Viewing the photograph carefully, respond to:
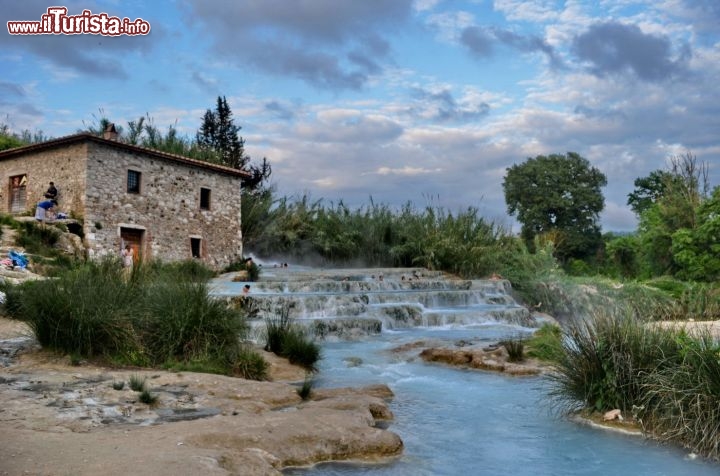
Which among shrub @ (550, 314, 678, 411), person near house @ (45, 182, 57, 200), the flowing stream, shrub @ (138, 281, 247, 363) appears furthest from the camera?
person near house @ (45, 182, 57, 200)

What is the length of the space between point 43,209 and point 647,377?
1828 cm

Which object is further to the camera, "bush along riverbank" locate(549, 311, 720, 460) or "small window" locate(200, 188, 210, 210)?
"small window" locate(200, 188, 210, 210)

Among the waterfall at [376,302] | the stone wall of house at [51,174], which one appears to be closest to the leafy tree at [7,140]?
the stone wall of house at [51,174]

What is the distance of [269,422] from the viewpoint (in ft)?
16.8

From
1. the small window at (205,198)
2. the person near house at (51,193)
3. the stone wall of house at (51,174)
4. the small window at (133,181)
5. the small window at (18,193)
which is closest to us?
the stone wall of house at (51,174)

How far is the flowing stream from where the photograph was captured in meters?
4.96

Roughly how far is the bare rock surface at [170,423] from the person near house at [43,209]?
12.6m

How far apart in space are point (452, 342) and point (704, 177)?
18.7 meters

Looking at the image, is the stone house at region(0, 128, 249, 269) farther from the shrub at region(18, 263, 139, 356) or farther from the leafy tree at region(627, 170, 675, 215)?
the leafy tree at region(627, 170, 675, 215)

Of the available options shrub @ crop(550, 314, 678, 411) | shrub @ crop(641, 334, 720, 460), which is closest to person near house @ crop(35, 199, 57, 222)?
shrub @ crop(550, 314, 678, 411)

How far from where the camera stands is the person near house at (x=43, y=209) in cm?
1844

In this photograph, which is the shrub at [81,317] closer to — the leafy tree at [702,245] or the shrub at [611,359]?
the shrub at [611,359]

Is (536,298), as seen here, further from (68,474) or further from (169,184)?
(68,474)

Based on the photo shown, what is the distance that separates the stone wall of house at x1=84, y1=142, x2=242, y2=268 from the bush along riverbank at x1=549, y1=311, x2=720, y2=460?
1637 centimetres
